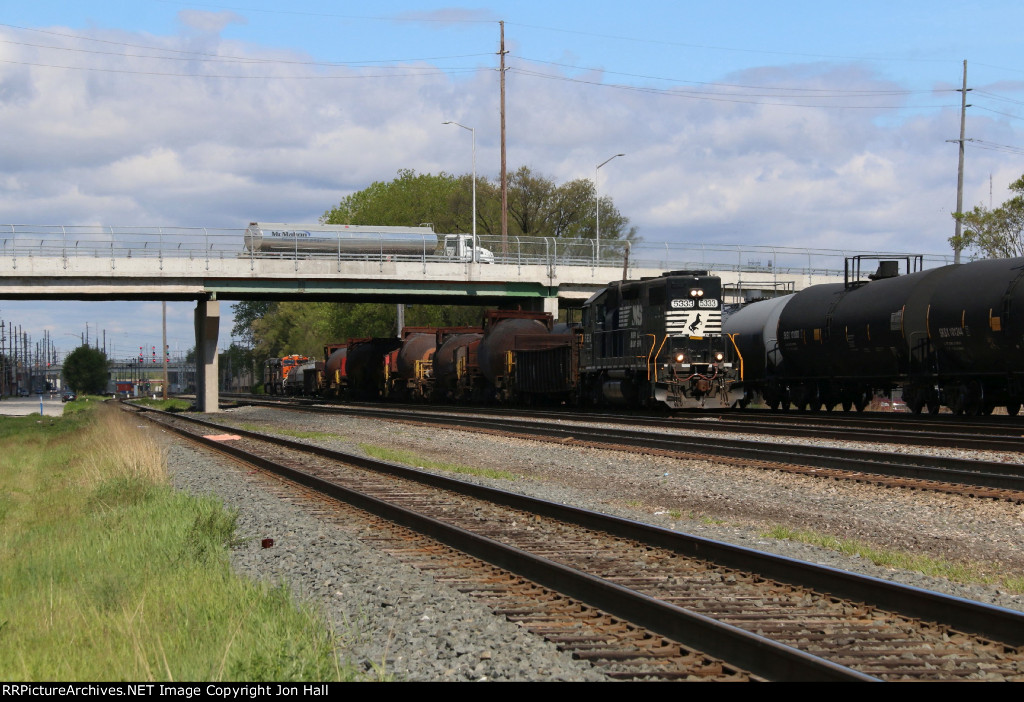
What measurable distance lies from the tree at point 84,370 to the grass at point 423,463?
151 metres

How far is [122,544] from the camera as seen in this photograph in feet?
29.9

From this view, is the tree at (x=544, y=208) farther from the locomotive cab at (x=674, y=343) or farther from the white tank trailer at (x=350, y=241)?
the locomotive cab at (x=674, y=343)

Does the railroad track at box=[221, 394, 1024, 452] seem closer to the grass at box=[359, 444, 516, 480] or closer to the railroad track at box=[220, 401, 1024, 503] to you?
the railroad track at box=[220, 401, 1024, 503]

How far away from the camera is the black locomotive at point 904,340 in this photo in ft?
70.5

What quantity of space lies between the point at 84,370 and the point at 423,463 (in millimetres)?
157487

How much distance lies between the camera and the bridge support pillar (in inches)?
1839

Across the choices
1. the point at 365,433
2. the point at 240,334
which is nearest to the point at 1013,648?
the point at 365,433

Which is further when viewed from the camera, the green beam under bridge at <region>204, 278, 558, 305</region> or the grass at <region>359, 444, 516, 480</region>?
the green beam under bridge at <region>204, 278, 558, 305</region>

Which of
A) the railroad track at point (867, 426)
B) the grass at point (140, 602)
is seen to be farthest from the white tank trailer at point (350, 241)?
the grass at point (140, 602)

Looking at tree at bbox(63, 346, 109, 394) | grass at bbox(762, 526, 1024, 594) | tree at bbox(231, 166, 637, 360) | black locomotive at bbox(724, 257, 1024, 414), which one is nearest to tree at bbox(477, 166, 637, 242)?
tree at bbox(231, 166, 637, 360)

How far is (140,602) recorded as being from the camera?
6.38 meters

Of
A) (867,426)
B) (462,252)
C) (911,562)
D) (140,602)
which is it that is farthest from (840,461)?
(462,252)

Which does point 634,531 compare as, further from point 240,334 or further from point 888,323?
point 240,334

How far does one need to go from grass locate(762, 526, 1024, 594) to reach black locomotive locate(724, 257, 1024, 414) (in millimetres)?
13463
